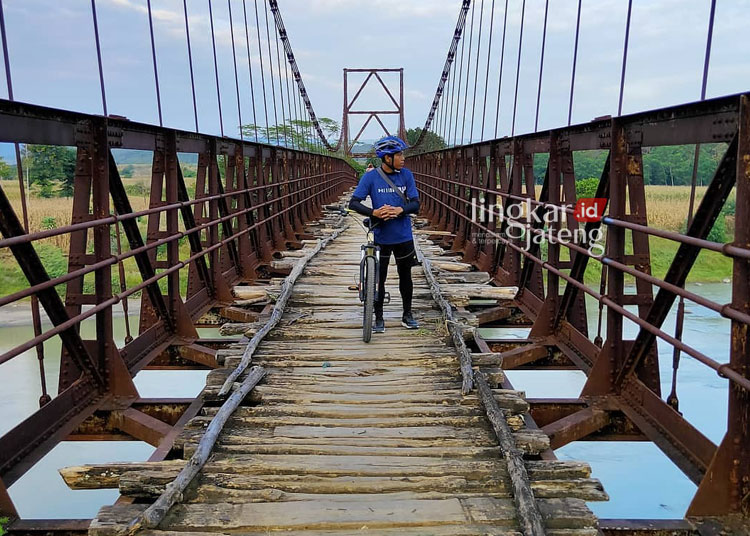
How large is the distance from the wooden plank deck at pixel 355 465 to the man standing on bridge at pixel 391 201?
83cm

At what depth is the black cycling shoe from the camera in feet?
16.3

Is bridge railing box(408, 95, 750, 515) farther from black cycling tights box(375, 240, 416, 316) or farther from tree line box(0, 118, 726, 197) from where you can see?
tree line box(0, 118, 726, 197)

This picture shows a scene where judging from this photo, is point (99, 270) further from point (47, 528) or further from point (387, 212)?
point (387, 212)

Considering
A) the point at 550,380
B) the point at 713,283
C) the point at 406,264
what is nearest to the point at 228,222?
the point at 406,264

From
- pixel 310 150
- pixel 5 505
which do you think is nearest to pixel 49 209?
pixel 310 150

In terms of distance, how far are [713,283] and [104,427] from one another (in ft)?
120

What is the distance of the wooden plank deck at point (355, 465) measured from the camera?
7.59 feet

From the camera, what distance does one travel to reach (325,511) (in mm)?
2383

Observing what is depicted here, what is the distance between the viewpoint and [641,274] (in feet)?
10.4

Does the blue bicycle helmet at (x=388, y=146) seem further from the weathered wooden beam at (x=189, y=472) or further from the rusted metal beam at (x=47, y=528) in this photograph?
the rusted metal beam at (x=47, y=528)

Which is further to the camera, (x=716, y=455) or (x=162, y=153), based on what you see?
(x=162, y=153)

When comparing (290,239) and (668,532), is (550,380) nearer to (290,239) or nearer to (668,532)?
(290,239)

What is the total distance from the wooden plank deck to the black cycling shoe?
653mm

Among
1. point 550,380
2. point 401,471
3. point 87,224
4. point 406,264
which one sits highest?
point 87,224
